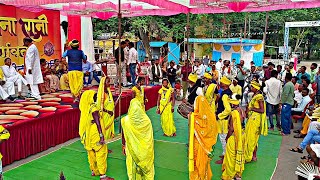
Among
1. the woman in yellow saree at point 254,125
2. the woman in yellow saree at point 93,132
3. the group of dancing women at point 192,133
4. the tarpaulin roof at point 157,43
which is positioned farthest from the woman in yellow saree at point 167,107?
the tarpaulin roof at point 157,43

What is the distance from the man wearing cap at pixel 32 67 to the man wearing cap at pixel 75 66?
0.69m

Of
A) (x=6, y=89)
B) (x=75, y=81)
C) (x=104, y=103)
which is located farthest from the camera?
(x=6, y=89)

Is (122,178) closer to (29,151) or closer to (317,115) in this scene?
(29,151)

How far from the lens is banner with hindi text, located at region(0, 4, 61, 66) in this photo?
8844 mm

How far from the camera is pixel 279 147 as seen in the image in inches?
239

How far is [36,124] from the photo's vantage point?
5371 mm

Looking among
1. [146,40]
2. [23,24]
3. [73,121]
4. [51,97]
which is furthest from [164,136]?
[146,40]

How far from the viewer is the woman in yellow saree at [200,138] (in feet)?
12.0

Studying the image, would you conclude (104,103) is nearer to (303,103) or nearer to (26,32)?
(303,103)

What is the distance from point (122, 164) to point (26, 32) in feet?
20.8

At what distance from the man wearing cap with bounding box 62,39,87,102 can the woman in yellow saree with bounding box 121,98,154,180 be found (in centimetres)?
372

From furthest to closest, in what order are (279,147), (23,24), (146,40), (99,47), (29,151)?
(99,47)
(146,40)
(23,24)
(279,147)
(29,151)

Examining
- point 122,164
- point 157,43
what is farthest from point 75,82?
point 157,43

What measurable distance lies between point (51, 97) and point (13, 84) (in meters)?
0.85
